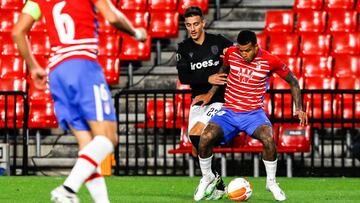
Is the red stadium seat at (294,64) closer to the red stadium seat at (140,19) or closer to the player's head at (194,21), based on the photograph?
the red stadium seat at (140,19)

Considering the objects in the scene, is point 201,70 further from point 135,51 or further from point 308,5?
point 308,5

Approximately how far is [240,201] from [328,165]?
5.42 m

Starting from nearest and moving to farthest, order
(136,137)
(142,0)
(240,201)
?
(240,201), (136,137), (142,0)

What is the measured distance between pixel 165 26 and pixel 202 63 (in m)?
6.39

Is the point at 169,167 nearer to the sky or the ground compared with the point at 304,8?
nearer to the ground

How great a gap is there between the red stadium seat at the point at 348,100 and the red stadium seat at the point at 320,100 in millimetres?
114

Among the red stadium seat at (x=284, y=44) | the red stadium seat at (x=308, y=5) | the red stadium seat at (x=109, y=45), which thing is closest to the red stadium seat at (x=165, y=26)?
the red stadium seat at (x=109, y=45)

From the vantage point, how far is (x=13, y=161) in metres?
18.1

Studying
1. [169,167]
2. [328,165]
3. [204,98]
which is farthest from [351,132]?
[204,98]

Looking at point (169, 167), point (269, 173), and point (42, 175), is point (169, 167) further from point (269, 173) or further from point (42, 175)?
point (269, 173)

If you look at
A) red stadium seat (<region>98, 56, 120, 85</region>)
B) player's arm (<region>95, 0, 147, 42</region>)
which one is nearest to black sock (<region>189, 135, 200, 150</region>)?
player's arm (<region>95, 0, 147, 42</region>)

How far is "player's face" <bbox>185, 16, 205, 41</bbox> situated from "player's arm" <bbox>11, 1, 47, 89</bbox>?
15.1ft

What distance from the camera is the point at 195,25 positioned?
44.5 ft

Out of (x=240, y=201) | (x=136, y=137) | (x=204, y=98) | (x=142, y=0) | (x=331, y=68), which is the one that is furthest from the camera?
(x=142, y=0)
